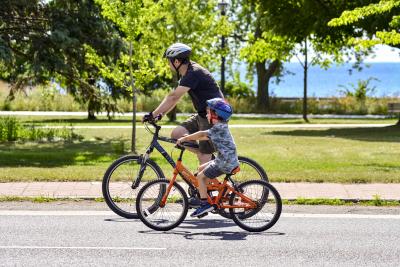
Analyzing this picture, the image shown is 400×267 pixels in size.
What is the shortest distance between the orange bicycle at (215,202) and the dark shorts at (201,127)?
0.42 metres

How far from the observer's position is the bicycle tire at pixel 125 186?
361 inches

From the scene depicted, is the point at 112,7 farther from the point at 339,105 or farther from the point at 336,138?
the point at 339,105

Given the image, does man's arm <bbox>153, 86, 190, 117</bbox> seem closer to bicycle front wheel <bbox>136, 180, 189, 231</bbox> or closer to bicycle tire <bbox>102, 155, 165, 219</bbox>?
bicycle tire <bbox>102, 155, 165, 219</bbox>

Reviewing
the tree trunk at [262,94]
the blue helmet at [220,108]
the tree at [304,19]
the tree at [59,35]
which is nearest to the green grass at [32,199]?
the blue helmet at [220,108]

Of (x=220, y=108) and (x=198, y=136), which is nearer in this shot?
(x=220, y=108)

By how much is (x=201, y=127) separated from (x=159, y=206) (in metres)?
1.08

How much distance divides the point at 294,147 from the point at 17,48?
8301 mm

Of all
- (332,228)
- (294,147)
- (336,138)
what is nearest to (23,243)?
(332,228)

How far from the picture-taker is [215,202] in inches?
342

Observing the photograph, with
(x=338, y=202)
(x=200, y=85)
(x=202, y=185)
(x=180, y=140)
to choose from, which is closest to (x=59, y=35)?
(x=338, y=202)

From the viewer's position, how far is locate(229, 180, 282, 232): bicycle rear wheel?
8609mm

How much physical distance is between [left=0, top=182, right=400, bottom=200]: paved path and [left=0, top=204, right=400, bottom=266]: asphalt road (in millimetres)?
1094

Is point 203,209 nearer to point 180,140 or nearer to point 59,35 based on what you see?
point 180,140

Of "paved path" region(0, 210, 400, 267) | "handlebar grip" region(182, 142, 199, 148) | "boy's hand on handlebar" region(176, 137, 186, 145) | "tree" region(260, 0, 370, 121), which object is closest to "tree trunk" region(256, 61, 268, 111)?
"tree" region(260, 0, 370, 121)
